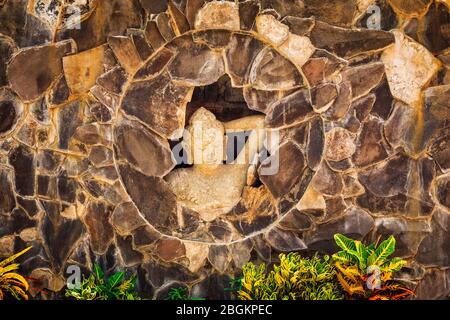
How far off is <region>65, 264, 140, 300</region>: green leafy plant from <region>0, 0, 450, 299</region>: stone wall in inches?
9.0

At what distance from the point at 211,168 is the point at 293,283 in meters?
1.29

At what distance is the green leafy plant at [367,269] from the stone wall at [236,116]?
1.11ft

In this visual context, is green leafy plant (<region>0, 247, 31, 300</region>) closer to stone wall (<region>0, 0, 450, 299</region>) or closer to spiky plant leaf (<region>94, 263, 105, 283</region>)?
stone wall (<region>0, 0, 450, 299</region>)

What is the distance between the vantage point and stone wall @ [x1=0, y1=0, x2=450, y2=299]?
16.4 feet

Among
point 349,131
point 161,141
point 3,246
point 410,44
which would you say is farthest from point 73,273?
point 410,44

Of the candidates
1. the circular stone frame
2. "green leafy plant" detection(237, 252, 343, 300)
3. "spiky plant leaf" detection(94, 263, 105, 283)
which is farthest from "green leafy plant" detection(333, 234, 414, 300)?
"spiky plant leaf" detection(94, 263, 105, 283)

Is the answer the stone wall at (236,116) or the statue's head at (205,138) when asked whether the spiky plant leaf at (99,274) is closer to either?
the stone wall at (236,116)

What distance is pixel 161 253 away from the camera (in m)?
5.38

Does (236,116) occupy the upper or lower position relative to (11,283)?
upper

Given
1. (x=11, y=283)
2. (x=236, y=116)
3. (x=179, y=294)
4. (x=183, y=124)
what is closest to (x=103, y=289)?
(x=179, y=294)

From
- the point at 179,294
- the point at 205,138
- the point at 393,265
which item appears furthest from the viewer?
the point at 205,138

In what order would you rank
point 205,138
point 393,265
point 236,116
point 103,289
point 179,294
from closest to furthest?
point 393,265 < point 103,289 < point 179,294 < point 205,138 < point 236,116

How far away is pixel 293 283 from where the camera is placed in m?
4.80

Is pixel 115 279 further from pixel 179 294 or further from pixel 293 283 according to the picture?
pixel 293 283
